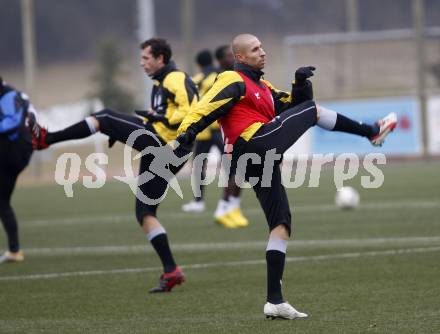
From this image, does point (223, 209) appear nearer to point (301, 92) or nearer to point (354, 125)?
point (354, 125)

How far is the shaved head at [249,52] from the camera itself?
803cm

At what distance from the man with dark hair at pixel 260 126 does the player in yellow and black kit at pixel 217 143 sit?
16.3 feet

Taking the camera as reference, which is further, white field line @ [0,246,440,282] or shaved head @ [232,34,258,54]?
white field line @ [0,246,440,282]

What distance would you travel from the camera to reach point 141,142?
32.4 feet

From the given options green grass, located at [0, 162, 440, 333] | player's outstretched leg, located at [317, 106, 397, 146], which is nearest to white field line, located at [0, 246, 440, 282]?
green grass, located at [0, 162, 440, 333]

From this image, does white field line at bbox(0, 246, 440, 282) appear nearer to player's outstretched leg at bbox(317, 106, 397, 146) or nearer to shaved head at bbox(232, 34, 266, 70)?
player's outstretched leg at bbox(317, 106, 397, 146)

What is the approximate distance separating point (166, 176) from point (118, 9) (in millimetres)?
58543

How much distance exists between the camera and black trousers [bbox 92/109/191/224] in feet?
32.0

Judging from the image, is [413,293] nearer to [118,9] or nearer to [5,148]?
[5,148]

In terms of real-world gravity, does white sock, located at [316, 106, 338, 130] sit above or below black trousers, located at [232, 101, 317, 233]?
above

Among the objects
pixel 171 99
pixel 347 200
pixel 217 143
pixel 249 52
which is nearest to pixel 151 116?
pixel 171 99

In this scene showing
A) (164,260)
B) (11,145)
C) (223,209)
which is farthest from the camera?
(223,209)

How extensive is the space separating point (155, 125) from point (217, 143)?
714 centimetres

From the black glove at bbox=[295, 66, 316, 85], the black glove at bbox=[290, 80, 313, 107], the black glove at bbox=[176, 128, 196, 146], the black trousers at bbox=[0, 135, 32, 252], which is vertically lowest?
the black trousers at bbox=[0, 135, 32, 252]
